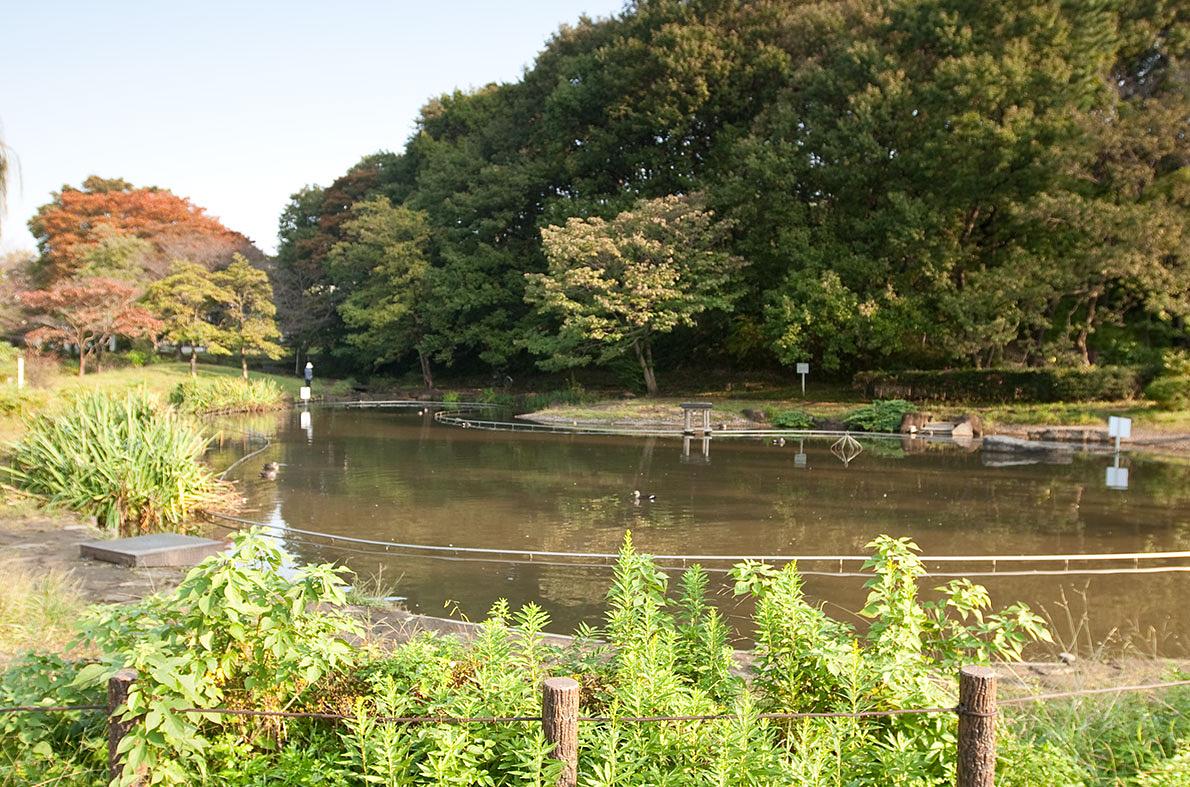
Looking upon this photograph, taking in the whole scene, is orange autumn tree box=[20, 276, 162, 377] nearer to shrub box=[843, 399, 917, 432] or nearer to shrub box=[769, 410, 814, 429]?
shrub box=[769, 410, 814, 429]

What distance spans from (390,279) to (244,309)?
683 cm

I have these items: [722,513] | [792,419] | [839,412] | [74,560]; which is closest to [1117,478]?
[722,513]

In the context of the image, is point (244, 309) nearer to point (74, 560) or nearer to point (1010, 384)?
point (1010, 384)

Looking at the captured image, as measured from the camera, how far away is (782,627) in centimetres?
328

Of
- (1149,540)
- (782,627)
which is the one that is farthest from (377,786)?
(1149,540)

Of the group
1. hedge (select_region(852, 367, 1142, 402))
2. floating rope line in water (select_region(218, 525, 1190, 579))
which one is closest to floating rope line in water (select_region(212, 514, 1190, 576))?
floating rope line in water (select_region(218, 525, 1190, 579))

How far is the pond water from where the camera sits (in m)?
7.01

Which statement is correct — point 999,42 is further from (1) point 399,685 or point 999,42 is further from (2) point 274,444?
(1) point 399,685

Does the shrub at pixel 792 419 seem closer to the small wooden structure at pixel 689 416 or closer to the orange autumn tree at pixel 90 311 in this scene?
the small wooden structure at pixel 689 416

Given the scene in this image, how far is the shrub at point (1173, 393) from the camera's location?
786 inches

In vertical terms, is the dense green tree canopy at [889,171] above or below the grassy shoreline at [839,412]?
above

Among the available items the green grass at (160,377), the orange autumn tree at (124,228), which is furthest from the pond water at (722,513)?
the orange autumn tree at (124,228)

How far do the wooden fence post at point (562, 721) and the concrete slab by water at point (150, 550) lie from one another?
18.2 ft

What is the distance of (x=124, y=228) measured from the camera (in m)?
42.5
